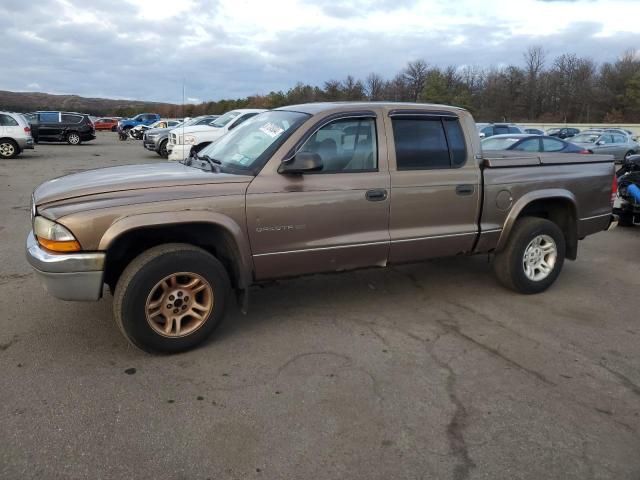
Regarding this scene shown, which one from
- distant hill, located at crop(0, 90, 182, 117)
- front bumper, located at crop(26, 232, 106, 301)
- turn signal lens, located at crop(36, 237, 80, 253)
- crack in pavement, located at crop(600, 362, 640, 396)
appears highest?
distant hill, located at crop(0, 90, 182, 117)

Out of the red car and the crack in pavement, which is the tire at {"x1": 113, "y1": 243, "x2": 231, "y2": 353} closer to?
the crack in pavement

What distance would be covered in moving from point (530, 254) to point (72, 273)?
420cm

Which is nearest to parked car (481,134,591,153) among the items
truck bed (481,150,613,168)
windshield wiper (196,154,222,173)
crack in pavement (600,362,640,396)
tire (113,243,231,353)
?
truck bed (481,150,613,168)

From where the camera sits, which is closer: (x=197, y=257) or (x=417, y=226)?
(x=197, y=257)

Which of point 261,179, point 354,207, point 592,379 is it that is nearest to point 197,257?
point 261,179

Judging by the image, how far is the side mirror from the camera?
Result: 3842 mm

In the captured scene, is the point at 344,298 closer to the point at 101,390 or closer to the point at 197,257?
the point at 197,257

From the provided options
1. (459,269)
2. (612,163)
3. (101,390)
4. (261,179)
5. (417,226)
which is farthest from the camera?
(459,269)

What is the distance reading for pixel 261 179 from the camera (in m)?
3.91

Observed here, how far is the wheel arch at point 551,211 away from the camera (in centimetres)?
499

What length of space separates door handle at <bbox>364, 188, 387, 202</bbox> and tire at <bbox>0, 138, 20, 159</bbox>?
1950 centimetres

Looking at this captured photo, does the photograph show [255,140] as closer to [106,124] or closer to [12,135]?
[12,135]

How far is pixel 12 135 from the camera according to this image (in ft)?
63.1

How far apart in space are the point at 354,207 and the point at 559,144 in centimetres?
1212
